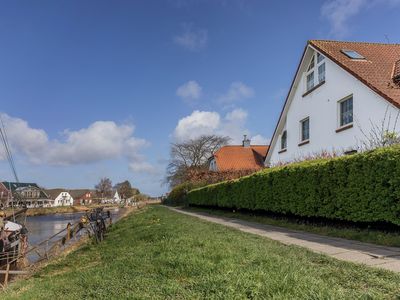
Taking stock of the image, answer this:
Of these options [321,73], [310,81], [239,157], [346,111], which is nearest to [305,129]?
[310,81]

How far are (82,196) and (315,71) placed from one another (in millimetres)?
140362

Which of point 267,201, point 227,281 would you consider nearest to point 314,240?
point 227,281

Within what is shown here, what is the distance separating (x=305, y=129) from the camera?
22281 millimetres

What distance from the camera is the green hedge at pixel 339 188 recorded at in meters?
8.73

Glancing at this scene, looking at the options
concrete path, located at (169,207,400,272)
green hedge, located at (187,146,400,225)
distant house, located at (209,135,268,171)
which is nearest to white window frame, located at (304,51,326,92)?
green hedge, located at (187,146,400,225)

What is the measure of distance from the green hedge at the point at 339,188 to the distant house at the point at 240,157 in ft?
93.7

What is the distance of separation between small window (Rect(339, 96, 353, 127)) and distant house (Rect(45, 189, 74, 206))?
129 m

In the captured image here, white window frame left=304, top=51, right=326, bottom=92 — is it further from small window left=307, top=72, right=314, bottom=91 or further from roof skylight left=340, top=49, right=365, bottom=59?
roof skylight left=340, top=49, right=365, bottom=59

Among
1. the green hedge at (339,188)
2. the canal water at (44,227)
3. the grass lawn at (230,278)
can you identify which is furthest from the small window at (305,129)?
the canal water at (44,227)

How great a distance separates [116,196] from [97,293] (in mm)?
147862

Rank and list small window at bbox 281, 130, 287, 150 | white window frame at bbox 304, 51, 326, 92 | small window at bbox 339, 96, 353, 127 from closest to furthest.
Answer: small window at bbox 339, 96, 353, 127 → white window frame at bbox 304, 51, 326, 92 → small window at bbox 281, 130, 287, 150

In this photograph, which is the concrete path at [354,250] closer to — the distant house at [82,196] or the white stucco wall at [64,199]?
the white stucco wall at [64,199]

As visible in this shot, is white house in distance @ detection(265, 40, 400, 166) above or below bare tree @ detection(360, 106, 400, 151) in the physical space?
above

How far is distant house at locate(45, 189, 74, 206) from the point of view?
136m
